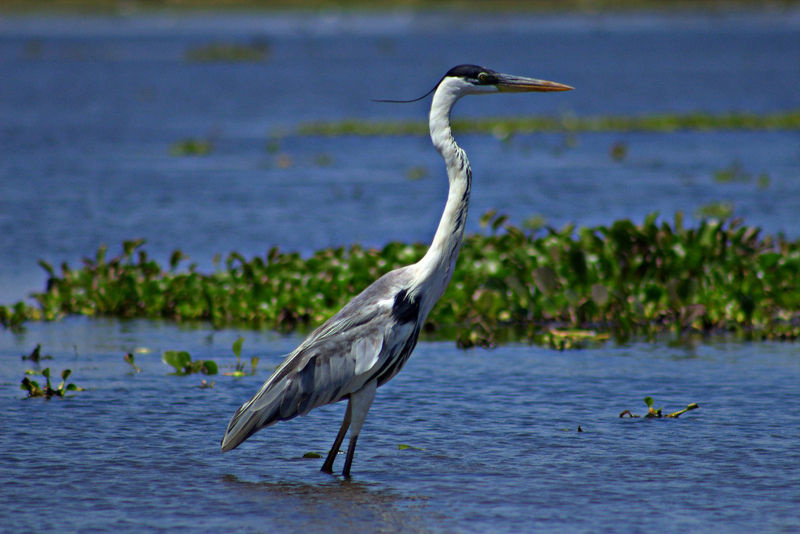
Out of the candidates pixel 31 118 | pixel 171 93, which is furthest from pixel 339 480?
pixel 171 93

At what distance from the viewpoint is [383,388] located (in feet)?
26.3

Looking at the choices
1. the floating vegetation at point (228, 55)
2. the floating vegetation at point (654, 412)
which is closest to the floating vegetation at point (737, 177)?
the floating vegetation at point (654, 412)

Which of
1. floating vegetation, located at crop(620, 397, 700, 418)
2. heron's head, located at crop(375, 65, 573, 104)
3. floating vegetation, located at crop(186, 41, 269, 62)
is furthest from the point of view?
floating vegetation, located at crop(186, 41, 269, 62)

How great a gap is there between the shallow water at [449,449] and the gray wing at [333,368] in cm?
33

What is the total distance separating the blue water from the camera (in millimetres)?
5672

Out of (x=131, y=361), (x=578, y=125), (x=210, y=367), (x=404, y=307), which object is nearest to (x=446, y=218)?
→ (x=404, y=307)

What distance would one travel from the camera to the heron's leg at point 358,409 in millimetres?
6066

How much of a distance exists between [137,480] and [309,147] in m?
19.9

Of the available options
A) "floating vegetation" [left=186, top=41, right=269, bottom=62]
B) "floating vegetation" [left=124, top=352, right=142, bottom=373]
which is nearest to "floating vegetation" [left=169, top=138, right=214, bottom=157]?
"floating vegetation" [left=124, top=352, right=142, bottom=373]

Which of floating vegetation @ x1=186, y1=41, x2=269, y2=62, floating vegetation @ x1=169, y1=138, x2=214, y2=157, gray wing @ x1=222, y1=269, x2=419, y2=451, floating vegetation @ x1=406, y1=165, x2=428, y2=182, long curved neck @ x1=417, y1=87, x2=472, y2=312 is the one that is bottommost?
gray wing @ x1=222, y1=269, x2=419, y2=451

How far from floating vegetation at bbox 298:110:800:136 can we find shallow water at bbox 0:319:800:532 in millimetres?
18857

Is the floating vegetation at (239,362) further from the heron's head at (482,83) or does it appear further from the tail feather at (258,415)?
the heron's head at (482,83)

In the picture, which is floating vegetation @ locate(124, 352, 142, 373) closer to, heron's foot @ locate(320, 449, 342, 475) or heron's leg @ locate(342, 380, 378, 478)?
heron's foot @ locate(320, 449, 342, 475)

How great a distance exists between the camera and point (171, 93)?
1849 inches
